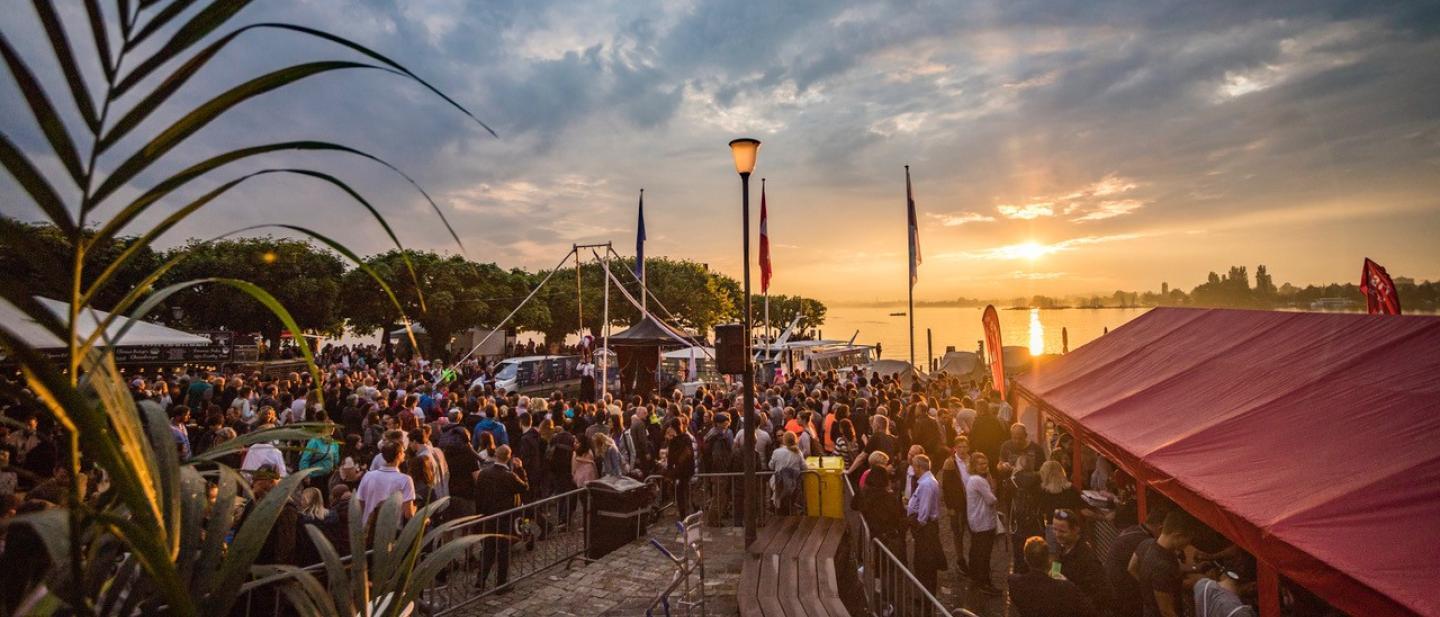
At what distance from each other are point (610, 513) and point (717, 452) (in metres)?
2.29

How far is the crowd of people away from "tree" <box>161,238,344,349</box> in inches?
1113

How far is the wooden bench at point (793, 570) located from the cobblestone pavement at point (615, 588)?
0.50m

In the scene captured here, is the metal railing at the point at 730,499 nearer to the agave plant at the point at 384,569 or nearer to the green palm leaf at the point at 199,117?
the agave plant at the point at 384,569

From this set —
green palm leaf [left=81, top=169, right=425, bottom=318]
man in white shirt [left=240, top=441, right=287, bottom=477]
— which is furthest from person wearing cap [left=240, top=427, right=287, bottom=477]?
green palm leaf [left=81, top=169, right=425, bottom=318]

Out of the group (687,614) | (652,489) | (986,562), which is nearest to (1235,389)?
(986,562)

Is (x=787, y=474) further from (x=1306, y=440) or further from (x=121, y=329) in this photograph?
(x=121, y=329)

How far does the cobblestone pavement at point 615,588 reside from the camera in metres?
6.98

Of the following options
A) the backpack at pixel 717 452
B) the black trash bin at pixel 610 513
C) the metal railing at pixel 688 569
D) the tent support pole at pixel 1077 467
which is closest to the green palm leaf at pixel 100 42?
the metal railing at pixel 688 569

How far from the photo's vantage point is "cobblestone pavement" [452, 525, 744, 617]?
6.98 metres

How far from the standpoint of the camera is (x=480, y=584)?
768 centimetres

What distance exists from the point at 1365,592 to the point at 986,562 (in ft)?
15.6

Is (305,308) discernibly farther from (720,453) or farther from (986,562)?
(986,562)

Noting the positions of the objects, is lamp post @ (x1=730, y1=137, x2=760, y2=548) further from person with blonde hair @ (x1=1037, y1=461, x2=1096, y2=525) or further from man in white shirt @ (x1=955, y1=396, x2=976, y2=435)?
man in white shirt @ (x1=955, y1=396, x2=976, y2=435)

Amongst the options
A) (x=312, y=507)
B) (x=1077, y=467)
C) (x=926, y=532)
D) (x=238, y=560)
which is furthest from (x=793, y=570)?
(x=1077, y=467)
